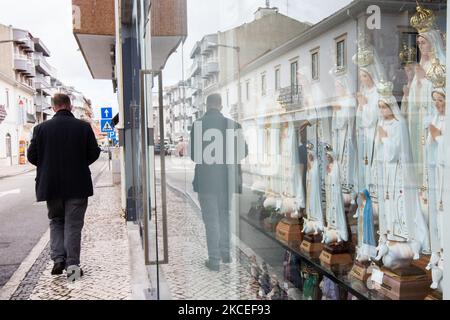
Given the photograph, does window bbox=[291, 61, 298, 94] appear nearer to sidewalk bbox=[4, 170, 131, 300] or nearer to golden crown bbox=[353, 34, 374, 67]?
golden crown bbox=[353, 34, 374, 67]

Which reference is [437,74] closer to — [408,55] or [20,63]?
[408,55]

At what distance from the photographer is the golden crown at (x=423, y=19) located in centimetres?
229

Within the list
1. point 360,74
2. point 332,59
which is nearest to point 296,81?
point 332,59

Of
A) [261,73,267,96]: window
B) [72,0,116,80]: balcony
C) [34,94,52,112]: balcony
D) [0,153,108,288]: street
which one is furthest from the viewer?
[34,94,52,112]: balcony

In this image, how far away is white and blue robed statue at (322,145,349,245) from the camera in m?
3.13

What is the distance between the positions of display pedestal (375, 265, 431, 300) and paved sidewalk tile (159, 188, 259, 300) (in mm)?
875

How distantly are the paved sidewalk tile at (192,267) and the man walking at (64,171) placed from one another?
1468 mm

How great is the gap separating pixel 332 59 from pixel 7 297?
11.3 feet

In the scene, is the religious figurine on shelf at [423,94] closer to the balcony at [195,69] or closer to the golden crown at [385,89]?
the golden crown at [385,89]

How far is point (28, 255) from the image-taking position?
5.99 meters

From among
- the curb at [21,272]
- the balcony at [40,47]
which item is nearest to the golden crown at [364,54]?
the curb at [21,272]

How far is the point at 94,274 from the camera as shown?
15.6 ft

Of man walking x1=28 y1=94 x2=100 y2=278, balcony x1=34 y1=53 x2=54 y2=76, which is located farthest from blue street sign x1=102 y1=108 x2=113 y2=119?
balcony x1=34 y1=53 x2=54 y2=76

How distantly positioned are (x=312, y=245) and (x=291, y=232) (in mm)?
323
